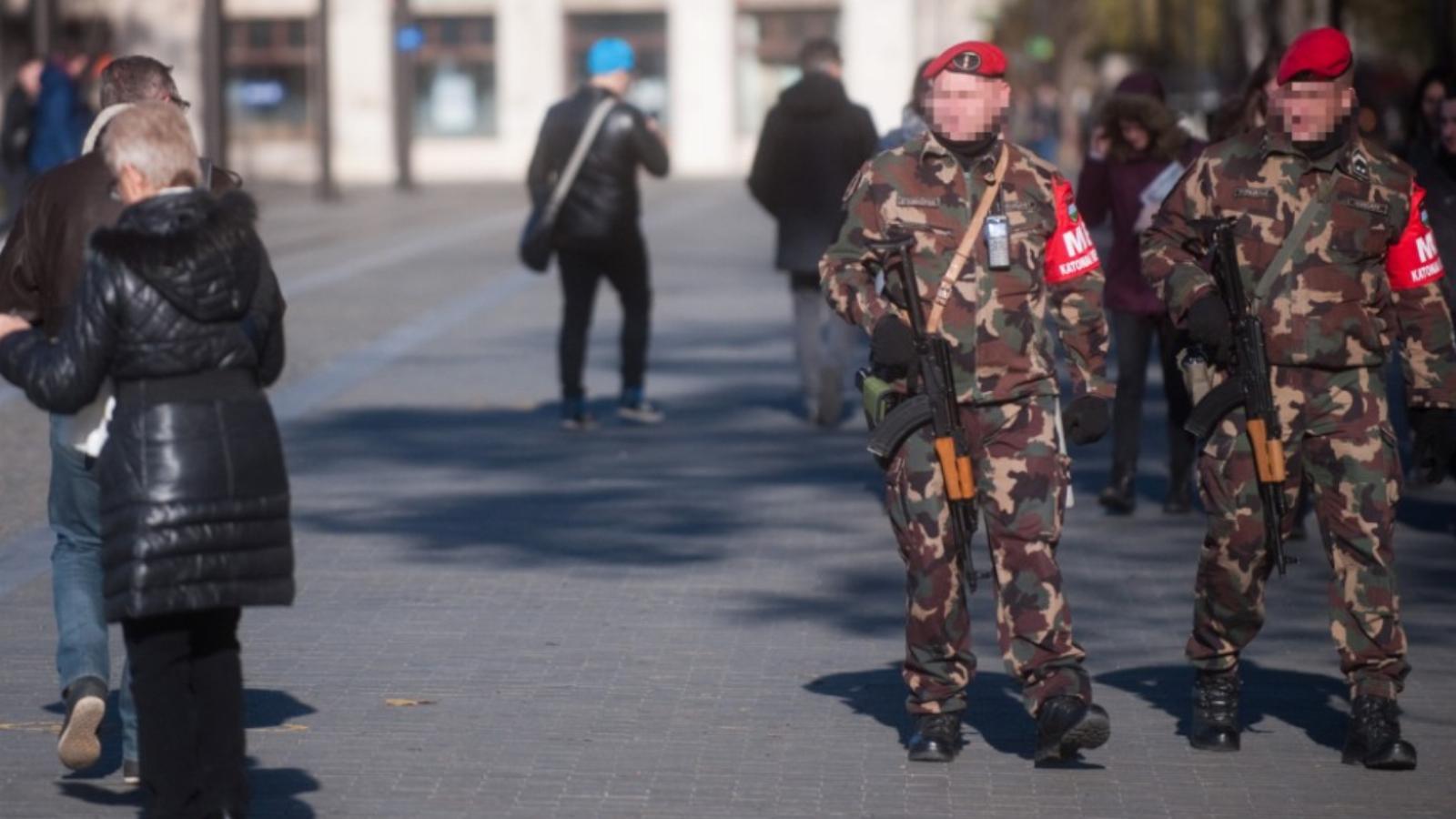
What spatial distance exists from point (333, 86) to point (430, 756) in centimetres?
5201

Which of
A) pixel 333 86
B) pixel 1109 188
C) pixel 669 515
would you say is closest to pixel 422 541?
pixel 669 515

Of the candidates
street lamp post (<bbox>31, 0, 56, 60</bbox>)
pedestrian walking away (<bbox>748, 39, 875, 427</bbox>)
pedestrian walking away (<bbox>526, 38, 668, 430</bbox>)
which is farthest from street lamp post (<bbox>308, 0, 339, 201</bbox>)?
pedestrian walking away (<bbox>748, 39, 875, 427</bbox>)

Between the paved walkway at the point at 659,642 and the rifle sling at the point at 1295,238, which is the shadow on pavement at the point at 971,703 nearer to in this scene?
the paved walkway at the point at 659,642

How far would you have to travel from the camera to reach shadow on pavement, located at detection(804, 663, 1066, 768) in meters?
6.45

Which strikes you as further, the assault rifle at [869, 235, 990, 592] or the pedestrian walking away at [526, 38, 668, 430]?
the pedestrian walking away at [526, 38, 668, 430]

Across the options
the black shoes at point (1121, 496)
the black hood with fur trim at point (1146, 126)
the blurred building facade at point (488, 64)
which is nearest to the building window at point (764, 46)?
the blurred building facade at point (488, 64)

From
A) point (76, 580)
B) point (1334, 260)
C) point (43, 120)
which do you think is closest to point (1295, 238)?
point (1334, 260)

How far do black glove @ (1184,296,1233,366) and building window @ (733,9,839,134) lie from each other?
50.6m

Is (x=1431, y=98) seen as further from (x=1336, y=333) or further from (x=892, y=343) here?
(x=892, y=343)

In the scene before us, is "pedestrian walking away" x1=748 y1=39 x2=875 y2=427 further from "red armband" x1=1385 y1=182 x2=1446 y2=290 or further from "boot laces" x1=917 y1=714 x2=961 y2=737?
"boot laces" x1=917 y1=714 x2=961 y2=737

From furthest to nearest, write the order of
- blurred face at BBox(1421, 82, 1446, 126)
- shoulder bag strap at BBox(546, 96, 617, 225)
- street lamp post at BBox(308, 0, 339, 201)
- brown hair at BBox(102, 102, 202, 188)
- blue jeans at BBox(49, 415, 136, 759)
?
street lamp post at BBox(308, 0, 339, 201) < shoulder bag strap at BBox(546, 96, 617, 225) < blurred face at BBox(1421, 82, 1446, 126) < blue jeans at BBox(49, 415, 136, 759) < brown hair at BBox(102, 102, 202, 188)

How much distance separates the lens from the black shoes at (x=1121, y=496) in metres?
10.3

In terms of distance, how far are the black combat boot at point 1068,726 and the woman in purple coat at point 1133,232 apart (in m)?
3.68

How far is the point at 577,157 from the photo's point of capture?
12.4 m
